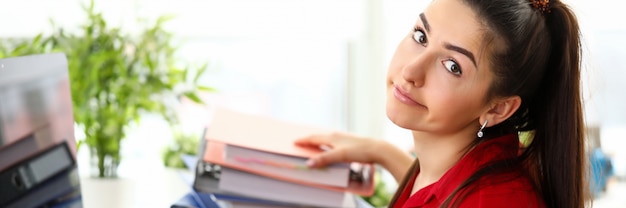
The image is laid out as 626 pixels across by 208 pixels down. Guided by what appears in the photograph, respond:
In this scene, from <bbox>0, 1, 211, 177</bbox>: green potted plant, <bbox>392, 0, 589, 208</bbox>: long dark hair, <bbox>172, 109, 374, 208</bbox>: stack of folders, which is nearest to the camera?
<bbox>392, 0, 589, 208</bbox>: long dark hair

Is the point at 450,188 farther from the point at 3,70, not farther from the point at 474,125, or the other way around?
the point at 3,70

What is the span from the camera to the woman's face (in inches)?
48.5

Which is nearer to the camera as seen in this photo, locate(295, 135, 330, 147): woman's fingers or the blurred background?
locate(295, 135, 330, 147): woman's fingers

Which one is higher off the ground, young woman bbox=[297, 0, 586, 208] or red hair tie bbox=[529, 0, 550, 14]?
red hair tie bbox=[529, 0, 550, 14]

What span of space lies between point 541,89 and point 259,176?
463mm

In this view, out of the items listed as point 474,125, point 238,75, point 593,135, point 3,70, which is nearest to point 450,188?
point 474,125

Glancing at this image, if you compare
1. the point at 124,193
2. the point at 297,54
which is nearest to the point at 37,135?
the point at 124,193

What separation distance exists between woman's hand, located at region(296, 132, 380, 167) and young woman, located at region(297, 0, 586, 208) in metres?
0.25

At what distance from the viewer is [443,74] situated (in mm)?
1239

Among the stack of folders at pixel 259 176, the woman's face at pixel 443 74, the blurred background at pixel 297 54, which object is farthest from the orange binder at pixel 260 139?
the blurred background at pixel 297 54

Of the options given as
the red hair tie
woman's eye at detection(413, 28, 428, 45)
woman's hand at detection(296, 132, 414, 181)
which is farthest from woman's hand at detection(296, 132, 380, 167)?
the red hair tie

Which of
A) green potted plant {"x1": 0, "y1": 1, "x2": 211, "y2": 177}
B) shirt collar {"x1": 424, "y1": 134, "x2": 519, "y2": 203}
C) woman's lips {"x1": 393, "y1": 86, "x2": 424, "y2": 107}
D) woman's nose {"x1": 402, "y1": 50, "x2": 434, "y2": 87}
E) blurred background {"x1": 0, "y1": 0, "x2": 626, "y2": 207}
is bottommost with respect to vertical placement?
blurred background {"x1": 0, "y1": 0, "x2": 626, "y2": 207}

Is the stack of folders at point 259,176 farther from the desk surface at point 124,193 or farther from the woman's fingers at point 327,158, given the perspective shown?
the desk surface at point 124,193

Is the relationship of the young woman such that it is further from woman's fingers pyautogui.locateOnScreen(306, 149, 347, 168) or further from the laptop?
the laptop
